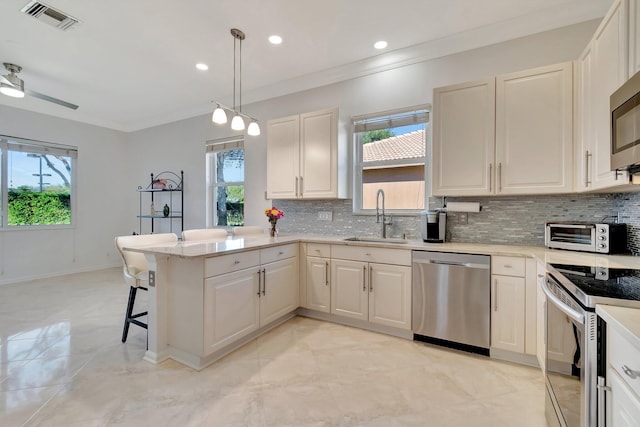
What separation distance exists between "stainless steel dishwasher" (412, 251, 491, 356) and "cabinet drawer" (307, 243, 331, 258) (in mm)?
887

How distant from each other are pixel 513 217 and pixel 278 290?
233 cm

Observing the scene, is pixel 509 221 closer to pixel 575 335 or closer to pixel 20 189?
pixel 575 335

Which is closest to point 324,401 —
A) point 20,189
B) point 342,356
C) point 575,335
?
point 342,356

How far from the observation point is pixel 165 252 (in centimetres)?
206

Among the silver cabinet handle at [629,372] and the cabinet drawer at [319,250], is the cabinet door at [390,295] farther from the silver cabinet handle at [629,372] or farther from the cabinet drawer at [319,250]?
the silver cabinet handle at [629,372]

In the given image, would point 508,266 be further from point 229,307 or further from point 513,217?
point 229,307

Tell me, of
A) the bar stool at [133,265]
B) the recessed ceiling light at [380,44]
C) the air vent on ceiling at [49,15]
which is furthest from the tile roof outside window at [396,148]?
the air vent on ceiling at [49,15]

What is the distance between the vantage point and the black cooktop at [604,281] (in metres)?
1.02

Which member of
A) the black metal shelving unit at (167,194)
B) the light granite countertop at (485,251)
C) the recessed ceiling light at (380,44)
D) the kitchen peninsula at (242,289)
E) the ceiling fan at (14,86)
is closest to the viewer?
the light granite countertop at (485,251)

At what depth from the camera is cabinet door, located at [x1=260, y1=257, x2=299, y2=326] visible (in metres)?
2.63

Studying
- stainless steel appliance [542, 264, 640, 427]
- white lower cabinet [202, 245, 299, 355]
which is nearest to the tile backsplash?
white lower cabinet [202, 245, 299, 355]

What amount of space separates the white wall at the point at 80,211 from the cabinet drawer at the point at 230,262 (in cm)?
470

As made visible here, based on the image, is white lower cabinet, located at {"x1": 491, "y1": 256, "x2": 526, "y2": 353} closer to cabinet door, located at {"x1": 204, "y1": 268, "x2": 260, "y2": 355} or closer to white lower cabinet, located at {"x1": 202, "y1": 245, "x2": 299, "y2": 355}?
white lower cabinet, located at {"x1": 202, "y1": 245, "x2": 299, "y2": 355}

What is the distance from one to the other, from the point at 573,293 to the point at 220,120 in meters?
2.67
